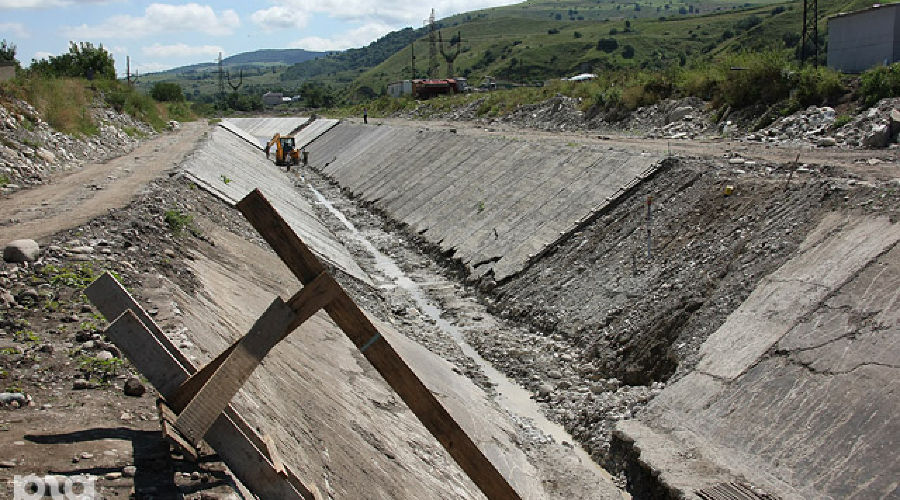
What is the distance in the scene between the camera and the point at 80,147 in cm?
3472

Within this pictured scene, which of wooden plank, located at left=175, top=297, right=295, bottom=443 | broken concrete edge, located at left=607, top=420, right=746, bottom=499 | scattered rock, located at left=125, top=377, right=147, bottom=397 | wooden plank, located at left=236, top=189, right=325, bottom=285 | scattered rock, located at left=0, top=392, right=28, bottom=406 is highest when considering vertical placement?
wooden plank, located at left=236, top=189, right=325, bottom=285

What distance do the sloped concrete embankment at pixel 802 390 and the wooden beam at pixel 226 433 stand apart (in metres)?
6.22

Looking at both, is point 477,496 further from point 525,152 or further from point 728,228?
point 525,152

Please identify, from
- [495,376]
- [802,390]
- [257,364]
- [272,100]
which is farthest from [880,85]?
[272,100]

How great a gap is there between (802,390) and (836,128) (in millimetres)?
17683

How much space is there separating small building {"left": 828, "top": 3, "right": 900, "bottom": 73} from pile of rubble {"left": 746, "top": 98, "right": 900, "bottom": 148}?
28.9 feet

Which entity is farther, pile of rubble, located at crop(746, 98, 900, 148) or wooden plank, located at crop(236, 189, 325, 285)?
pile of rubble, located at crop(746, 98, 900, 148)

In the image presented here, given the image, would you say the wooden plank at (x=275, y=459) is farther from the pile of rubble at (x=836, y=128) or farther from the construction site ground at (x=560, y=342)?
the pile of rubble at (x=836, y=128)

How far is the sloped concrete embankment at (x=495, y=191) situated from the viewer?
23261 millimetres

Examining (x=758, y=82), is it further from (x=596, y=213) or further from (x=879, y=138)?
(x=596, y=213)

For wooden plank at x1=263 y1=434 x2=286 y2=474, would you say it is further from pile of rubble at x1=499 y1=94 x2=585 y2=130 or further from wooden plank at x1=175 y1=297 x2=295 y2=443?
pile of rubble at x1=499 y1=94 x2=585 y2=130

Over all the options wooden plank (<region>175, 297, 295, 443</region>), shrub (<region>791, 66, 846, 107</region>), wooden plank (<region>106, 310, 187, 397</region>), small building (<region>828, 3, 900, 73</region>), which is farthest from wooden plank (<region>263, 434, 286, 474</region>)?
small building (<region>828, 3, 900, 73</region>)

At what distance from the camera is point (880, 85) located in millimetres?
26000

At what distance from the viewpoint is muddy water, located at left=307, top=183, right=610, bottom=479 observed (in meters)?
14.1
